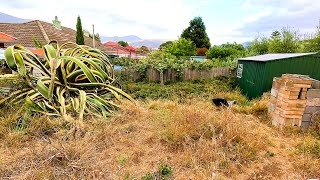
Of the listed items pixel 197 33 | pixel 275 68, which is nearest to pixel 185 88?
pixel 275 68

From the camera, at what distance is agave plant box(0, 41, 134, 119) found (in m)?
3.39

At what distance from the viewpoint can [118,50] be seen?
78.3 ft

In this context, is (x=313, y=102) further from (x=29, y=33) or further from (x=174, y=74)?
(x=29, y=33)

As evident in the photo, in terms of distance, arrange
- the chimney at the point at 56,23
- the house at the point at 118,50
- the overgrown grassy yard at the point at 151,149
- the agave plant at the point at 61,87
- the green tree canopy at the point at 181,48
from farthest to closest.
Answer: the house at the point at 118,50 < the chimney at the point at 56,23 < the green tree canopy at the point at 181,48 < the agave plant at the point at 61,87 < the overgrown grassy yard at the point at 151,149

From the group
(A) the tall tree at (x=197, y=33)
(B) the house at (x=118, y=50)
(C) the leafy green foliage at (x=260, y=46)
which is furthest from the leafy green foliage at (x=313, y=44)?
(B) the house at (x=118, y=50)

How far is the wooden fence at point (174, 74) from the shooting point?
11.3 meters

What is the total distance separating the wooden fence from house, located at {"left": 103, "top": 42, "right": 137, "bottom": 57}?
34.1ft

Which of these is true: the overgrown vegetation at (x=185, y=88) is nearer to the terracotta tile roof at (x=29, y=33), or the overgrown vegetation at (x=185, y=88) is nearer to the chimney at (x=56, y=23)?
the terracotta tile roof at (x=29, y=33)

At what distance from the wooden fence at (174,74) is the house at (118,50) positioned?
10.4 m

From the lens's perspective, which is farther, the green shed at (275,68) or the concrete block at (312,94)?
the green shed at (275,68)

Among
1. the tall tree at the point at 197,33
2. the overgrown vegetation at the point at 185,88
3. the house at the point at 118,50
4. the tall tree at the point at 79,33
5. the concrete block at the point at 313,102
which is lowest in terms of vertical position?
the overgrown vegetation at the point at 185,88

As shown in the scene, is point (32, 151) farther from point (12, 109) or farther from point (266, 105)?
point (266, 105)

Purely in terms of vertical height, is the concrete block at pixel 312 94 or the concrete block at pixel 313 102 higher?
the concrete block at pixel 312 94

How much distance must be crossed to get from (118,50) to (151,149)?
2236cm
